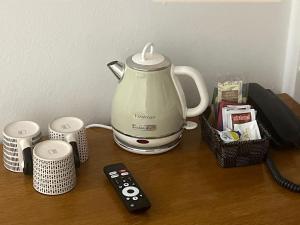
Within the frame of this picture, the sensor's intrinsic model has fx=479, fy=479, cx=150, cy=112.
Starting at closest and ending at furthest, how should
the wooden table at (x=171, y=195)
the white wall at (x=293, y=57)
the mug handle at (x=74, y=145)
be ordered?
the wooden table at (x=171, y=195)
the mug handle at (x=74, y=145)
the white wall at (x=293, y=57)

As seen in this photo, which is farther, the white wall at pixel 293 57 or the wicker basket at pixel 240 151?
the white wall at pixel 293 57

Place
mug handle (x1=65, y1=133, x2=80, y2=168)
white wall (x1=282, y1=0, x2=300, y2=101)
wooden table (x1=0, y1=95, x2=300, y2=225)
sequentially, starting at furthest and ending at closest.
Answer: white wall (x1=282, y1=0, x2=300, y2=101) → mug handle (x1=65, y1=133, x2=80, y2=168) → wooden table (x1=0, y1=95, x2=300, y2=225)

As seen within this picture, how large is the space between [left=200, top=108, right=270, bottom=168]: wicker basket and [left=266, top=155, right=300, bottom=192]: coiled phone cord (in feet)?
0.08

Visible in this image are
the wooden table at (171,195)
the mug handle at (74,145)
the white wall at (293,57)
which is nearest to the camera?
the wooden table at (171,195)

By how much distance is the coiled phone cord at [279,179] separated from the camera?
3.10ft

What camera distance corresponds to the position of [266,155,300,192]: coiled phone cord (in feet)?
3.10

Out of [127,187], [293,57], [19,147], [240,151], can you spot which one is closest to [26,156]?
[19,147]

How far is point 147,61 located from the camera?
1.02 metres

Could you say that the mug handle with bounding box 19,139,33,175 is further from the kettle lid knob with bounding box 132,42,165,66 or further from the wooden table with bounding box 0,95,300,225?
the kettle lid knob with bounding box 132,42,165,66

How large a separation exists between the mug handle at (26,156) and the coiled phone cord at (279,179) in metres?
0.49

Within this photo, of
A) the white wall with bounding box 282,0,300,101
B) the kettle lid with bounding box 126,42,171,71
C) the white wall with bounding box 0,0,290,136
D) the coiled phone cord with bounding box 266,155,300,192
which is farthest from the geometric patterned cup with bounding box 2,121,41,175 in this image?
the white wall with bounding box 282,0,300,101

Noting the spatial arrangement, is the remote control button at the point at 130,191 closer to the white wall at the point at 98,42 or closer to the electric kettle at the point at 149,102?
the electric kettle at the point at 149,102

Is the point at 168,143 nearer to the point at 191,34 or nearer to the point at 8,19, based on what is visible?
the point at 191,34

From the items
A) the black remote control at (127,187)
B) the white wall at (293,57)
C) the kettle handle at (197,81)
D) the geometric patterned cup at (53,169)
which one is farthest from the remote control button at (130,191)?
the white wall at (293,57)
